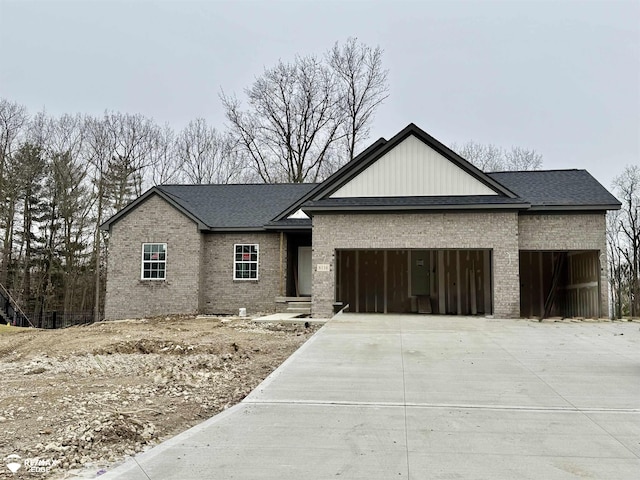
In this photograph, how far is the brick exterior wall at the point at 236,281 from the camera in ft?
65.9

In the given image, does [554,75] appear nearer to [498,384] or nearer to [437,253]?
[437,253]

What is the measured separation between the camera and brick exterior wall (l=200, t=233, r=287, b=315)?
2008 centimetres

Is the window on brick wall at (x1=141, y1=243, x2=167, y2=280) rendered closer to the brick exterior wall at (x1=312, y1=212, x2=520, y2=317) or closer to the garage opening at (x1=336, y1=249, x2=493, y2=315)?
the garage opening at (x1=336, y1=249, x2=493, y2=315)

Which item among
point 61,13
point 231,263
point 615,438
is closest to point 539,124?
point 231,263

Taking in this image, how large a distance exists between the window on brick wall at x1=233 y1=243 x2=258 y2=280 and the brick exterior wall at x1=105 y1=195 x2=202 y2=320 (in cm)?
143

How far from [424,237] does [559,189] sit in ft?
18.6

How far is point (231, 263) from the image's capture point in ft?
67.3

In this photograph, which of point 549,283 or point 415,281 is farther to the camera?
point 549,283

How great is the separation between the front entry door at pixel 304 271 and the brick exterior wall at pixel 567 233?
812 centimetres

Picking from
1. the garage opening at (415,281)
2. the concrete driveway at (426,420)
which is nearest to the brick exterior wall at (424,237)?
the garage opening at (415,281)

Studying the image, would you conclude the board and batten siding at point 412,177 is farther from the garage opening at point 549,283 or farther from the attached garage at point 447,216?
the garage opening at point 549,283

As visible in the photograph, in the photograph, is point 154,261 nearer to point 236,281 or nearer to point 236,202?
point 236,281

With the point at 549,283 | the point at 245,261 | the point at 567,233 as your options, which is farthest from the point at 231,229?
the point at 549,283

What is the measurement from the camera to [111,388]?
7.36 metres
